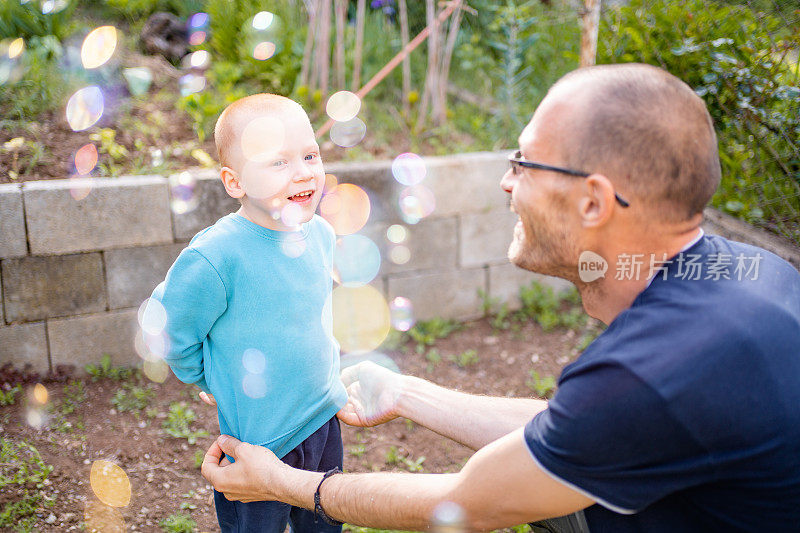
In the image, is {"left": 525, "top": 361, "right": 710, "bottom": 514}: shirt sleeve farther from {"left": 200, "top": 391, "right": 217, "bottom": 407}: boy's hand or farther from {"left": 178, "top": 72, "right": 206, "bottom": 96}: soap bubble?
{"left": 178, "top": 72, "right": 206, "bottom": 96}: soap bubble

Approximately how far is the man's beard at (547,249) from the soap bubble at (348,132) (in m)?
2.86

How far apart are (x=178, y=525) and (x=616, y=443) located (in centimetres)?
198

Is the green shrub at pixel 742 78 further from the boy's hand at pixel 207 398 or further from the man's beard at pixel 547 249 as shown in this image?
the boy's hand at pixel 207 398

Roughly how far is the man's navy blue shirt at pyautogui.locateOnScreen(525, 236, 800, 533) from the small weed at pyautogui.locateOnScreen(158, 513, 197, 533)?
1765 millimetres

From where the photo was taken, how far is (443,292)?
4.38 meters

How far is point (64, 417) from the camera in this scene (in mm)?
3227

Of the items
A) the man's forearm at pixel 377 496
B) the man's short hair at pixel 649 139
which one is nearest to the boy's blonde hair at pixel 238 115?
the man's short hair at pixel 649 139

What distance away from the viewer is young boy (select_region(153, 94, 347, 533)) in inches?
72.2

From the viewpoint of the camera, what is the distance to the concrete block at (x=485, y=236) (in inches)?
171

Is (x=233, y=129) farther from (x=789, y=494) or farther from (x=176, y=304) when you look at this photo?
(x=789, y=494)

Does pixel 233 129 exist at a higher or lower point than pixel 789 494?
higher

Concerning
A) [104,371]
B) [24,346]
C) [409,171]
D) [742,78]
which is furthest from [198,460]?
[742,78]

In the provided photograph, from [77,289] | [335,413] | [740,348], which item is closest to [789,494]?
[740,348]

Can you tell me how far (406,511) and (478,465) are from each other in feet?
0.88
